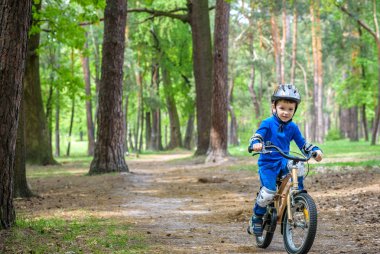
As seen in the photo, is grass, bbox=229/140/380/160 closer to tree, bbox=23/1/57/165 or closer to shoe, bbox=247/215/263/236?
tree, bbox=23/1/57/165

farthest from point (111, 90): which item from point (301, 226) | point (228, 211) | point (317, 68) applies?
point (317, 68)

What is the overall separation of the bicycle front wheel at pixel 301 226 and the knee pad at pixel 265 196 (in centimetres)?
28

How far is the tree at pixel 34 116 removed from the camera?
22.3 m

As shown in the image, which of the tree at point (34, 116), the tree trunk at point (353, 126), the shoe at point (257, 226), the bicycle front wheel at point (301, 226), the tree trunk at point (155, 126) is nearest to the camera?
the bicycle front wheel at point (301, 226)

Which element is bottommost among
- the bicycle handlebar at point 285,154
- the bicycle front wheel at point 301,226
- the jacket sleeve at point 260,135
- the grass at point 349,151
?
the bicycle front wheel at point 301,226

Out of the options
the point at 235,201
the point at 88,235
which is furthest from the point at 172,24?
the point at 88,235

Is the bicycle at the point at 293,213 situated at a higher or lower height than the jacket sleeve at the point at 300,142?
lower

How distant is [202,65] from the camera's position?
25.4m

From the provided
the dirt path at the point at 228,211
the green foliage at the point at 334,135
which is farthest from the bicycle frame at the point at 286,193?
the green foliage at the point at 334,135

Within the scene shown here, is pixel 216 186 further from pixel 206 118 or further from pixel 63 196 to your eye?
pixel 206 118

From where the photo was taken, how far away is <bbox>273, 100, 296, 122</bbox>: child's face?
638 centimetres

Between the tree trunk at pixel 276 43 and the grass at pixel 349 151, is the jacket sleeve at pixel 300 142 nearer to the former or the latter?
the grass at pixel 349 151

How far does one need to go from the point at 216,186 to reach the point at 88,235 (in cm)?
737

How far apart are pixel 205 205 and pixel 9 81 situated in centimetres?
539
